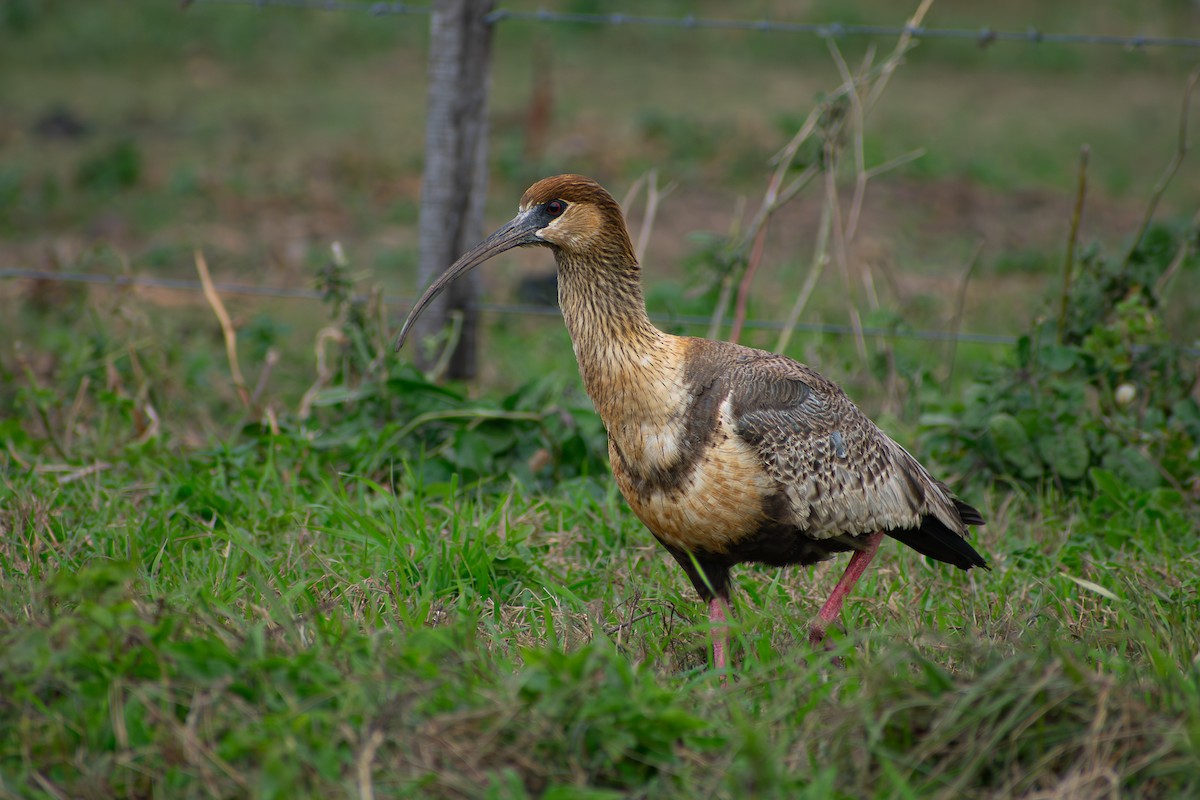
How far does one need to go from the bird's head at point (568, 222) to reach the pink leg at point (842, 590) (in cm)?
112

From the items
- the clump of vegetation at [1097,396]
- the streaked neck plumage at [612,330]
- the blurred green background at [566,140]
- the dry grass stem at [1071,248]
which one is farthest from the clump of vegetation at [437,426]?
the dry grass stem at [1071,248]

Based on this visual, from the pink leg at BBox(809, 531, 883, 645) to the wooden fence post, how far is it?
7.75 ft

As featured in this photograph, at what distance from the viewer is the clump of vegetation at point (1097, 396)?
443 centimetres

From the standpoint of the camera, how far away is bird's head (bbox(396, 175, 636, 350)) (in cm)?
339

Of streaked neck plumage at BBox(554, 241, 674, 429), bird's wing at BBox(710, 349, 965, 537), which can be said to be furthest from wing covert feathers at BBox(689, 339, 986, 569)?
streaked neck plumage at BBox(554, 241, 674, 429)

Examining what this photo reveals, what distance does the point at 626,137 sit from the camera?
1166 cm

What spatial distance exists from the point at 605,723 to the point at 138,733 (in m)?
0.93

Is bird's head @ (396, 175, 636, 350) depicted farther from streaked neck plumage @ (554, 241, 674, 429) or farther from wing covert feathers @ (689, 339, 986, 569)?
wing covert feathers @ (689, 339, 986, 569)

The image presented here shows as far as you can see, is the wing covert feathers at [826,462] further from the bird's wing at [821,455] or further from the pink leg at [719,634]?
the pink leg at [719,634]

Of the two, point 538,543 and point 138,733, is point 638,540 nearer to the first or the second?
point 538,543

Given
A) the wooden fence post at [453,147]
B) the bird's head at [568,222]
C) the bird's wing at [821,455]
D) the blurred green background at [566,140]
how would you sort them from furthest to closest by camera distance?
the blurred green background at [566,140] → the wooden fence post at [453,147] → the bird's head at [568,222] → the bird's wing at [821,455]

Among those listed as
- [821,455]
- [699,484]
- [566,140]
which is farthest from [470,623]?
[566,140]

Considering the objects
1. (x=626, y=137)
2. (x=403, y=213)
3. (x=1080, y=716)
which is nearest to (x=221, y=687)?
(x=1080, y=716)

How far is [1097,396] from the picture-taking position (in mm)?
4848
